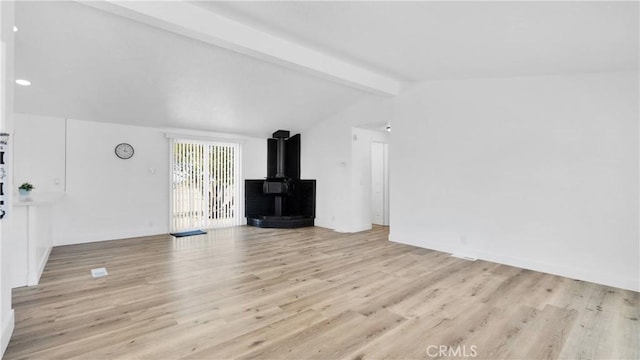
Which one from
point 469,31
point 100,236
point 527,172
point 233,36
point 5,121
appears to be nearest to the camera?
point 5,121

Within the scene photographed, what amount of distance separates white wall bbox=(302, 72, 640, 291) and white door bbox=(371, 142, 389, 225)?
1.80 metres

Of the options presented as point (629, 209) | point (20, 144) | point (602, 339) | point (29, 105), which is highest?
point (29, 105)

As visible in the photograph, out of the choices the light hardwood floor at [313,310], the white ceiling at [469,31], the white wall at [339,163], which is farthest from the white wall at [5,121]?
the white wall at [339,163]

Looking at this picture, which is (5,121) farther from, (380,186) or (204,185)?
(380,186)

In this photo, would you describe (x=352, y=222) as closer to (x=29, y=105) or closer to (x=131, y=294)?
(x=131, y=294)

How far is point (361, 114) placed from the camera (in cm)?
640

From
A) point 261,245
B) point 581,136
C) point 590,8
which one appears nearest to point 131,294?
point 261,245

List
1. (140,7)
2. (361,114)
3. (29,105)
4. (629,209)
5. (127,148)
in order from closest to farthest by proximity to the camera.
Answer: (140,7) < (629,209) < (29,105) < (127,148) < (361,114)

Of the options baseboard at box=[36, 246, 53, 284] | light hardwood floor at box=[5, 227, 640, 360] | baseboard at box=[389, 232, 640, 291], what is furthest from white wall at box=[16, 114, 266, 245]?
baseboard at box=[389, 232, 640, 291]

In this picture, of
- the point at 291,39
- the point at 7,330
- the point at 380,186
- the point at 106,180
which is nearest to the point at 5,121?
the point at 7,330

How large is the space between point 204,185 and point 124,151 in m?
1.66

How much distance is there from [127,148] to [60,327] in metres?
4.15

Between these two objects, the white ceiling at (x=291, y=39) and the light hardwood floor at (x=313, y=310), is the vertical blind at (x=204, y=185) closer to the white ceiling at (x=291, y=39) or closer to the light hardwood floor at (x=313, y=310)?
the white ceiling at (x=291, y=39)

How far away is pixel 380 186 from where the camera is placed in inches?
305
